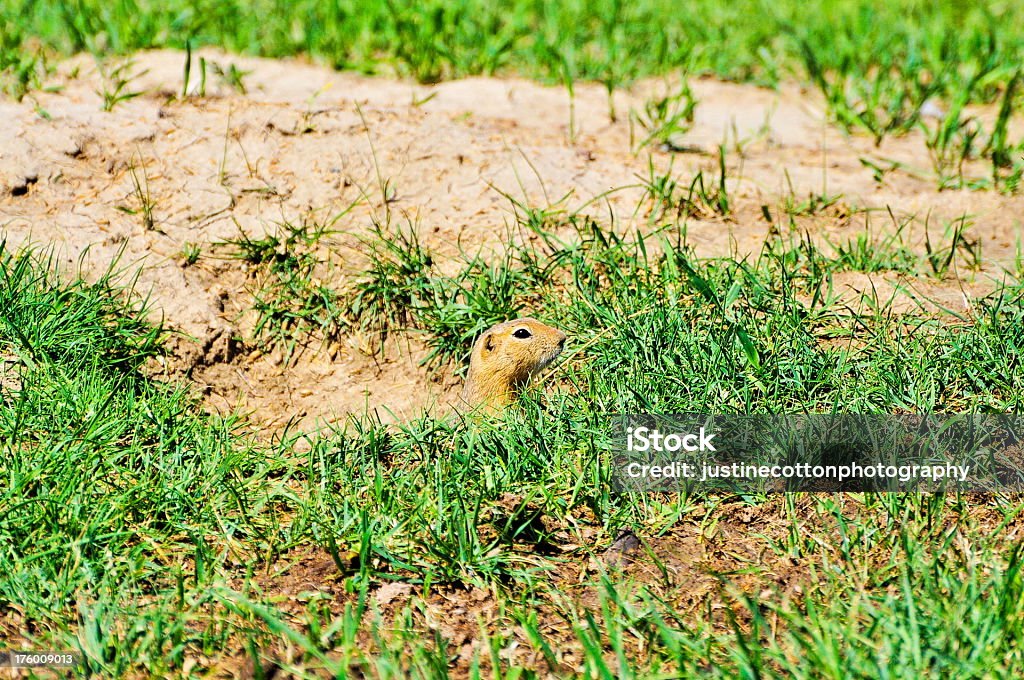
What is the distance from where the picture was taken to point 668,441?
10.9 ft

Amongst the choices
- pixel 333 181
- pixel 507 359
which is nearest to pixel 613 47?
pixel 333 181

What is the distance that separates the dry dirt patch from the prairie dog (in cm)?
19

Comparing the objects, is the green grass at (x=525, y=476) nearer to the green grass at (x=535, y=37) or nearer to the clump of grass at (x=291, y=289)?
the clump of grass at (x=291, y=289)

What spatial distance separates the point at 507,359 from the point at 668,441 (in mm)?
675

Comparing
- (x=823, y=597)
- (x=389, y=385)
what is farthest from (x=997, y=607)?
(x=389, y=385)

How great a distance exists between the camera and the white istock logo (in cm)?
329

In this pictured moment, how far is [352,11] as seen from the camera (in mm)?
6082
